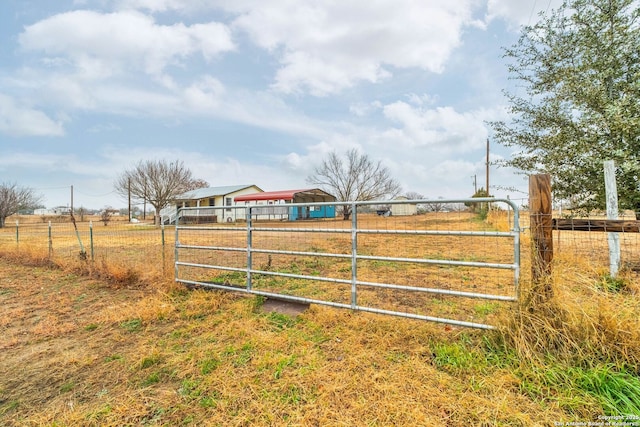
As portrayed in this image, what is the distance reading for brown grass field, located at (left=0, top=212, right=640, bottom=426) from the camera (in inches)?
71.6

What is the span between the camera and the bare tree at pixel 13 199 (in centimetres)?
2698

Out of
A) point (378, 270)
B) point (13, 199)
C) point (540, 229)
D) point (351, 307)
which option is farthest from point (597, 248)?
point (13, 199)

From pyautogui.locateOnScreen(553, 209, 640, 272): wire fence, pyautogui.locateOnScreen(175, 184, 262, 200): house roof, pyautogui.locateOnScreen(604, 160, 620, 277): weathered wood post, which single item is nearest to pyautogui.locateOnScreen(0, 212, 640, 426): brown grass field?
pyautogui.locateOnScreen(553, 209, 640, 272): wire fence

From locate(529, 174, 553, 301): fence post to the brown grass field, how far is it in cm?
9

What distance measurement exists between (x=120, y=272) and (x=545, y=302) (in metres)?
6.50

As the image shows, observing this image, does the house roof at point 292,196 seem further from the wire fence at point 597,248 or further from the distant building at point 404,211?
the wire fence at point 597,248

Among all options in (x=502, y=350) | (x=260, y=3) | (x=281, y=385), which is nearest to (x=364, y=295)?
(x=502, y=350)

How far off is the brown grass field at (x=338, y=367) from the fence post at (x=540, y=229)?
89 millimetres

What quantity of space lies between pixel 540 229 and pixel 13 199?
42.5 meters

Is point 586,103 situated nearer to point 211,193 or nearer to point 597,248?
point 597,248

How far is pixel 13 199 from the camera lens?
92.3 ft

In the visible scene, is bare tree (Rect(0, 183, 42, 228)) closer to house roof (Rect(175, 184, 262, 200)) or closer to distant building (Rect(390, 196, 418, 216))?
house roof (Rect(175, 184, 262, 200))

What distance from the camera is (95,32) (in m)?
7.49

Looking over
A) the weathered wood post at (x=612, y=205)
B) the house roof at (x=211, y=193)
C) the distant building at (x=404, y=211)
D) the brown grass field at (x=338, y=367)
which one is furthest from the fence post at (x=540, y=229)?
the house roof at (x=211, y=193)
